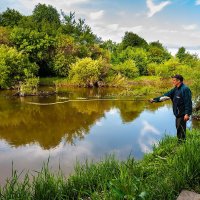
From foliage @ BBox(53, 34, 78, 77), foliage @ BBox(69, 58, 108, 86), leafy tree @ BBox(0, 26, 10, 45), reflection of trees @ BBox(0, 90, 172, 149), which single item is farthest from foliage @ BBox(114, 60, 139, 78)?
reflection of trees @ BBox(0, 90, 172, 149)

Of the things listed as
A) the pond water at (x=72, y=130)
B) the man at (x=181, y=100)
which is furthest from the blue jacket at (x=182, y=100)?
the pond water at (x=72, y=130)

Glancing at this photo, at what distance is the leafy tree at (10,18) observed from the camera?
158 ft

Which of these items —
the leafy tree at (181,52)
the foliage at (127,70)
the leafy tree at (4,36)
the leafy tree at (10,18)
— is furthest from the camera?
the leafy tree at (181,52)

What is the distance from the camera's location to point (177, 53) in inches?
2689

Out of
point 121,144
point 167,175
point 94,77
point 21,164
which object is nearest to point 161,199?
point 167,175

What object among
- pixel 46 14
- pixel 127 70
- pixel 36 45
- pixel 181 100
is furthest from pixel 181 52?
pixel 181 100

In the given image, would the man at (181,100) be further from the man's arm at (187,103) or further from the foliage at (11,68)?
the foliage at (11,68)

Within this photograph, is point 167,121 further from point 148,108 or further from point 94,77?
point 94,77

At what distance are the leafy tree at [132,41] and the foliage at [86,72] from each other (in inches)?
1168

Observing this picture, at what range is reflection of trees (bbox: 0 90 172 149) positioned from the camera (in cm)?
1402

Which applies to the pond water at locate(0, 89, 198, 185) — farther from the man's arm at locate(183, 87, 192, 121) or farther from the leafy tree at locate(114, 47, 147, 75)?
the leafy tree at locate(114, 47, 147, 75)

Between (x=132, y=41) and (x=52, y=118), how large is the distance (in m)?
49.7

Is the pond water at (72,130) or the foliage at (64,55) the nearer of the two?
the pond water at (72,130)

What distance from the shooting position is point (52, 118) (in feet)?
58.9
